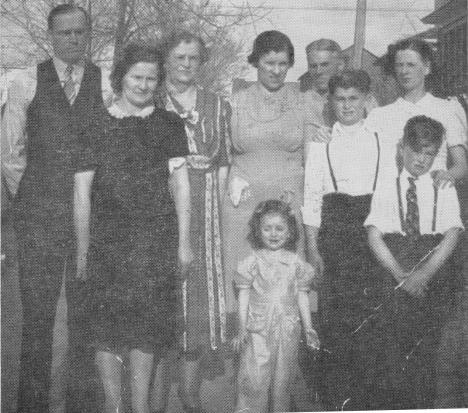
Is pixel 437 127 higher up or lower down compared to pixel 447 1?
lower down

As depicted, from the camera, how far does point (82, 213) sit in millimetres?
3795

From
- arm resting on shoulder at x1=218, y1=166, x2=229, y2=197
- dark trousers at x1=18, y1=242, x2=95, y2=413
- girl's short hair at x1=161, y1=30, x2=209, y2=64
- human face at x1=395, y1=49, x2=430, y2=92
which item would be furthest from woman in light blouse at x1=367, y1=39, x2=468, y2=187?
dark trousers at x1=18, y1=242, x2=95, y2=413

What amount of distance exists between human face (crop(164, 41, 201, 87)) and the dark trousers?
1.01 meters

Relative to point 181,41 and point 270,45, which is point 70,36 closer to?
point 181,41

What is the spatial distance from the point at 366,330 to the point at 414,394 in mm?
426

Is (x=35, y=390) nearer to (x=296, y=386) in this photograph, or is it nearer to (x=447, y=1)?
(x=296, y=386)

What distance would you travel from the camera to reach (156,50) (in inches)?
151

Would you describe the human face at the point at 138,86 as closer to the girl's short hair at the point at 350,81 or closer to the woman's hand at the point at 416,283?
the girl's short hair at the point at 350,81

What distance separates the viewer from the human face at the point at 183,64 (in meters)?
3.87

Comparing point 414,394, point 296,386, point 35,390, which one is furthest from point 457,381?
point 35,390

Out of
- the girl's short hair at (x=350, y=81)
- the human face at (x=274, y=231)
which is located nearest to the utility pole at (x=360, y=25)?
the girl's short hair at (x=350, y=81)

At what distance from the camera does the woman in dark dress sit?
3.80m

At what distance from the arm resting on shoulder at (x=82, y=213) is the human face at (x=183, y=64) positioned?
626 mm

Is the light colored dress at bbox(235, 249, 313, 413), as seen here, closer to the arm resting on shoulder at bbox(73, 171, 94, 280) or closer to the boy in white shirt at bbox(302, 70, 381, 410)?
the boy in white shirt at bbox(302, 70, 381, 410)
